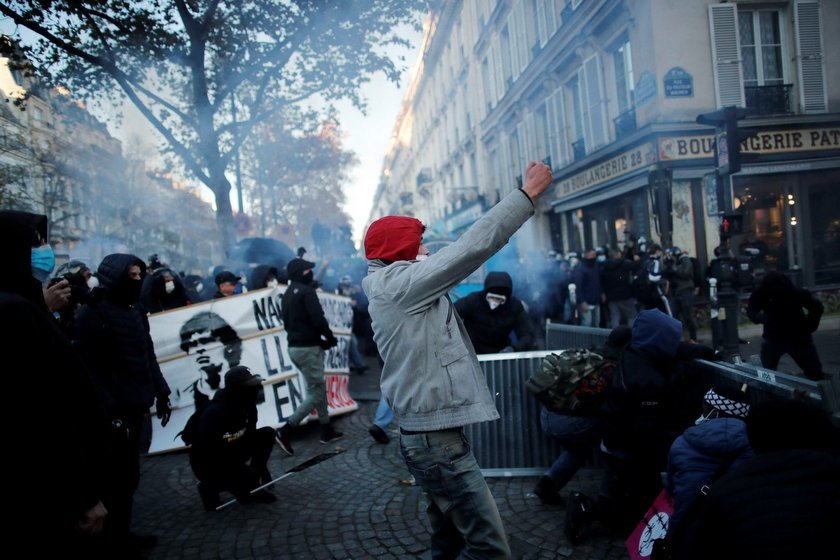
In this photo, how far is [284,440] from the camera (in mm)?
5000

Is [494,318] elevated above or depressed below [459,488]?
above

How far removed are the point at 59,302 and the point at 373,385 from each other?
210 inches

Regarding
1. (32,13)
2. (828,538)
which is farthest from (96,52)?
(828,538)

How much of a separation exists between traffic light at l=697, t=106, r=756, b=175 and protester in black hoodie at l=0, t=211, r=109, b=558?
6.89 m

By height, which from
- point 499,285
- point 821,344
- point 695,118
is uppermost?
point 695,118

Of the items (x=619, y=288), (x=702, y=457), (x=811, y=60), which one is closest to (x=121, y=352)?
(x=702, y=457)

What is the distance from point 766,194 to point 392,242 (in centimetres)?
1100

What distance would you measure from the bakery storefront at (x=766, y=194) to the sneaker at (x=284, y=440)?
8.10 meters

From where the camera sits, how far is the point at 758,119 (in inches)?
392

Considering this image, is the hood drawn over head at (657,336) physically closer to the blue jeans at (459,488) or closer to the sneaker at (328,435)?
the blue jeans at (459,488)

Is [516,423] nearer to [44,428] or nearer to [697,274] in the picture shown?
[44,428]

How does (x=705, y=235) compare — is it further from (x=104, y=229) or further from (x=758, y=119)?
(x=104, y=229)

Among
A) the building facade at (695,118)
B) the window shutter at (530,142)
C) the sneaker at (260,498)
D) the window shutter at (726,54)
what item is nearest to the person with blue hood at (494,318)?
the sneaker at (260,498)

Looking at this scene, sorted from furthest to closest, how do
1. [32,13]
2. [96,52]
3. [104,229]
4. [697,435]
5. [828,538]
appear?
[104,229]
[96,52]
[32,13]
[697,435]
[828,538]
